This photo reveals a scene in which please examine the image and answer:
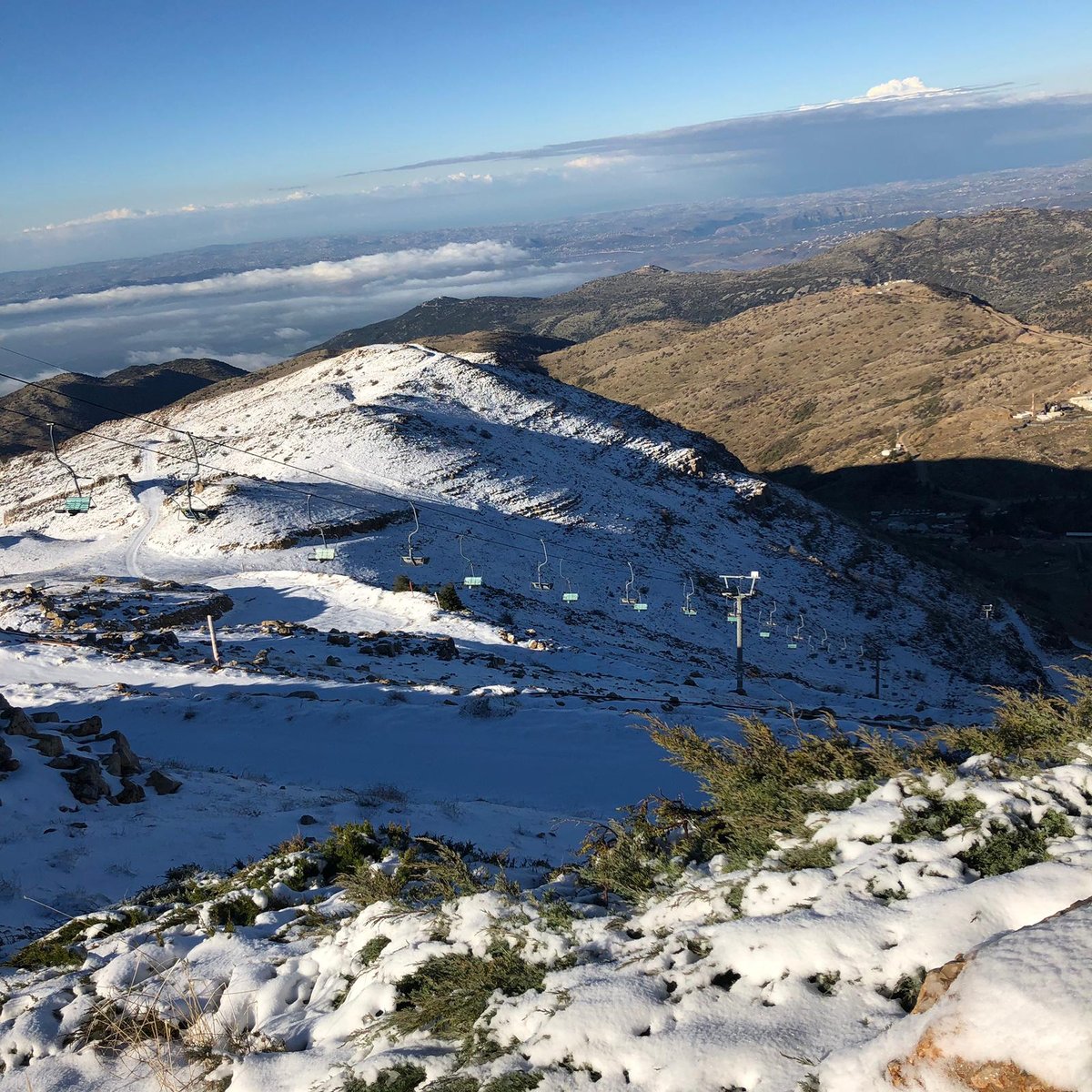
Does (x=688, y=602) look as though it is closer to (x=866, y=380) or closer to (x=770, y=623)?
(x=770, y=623)

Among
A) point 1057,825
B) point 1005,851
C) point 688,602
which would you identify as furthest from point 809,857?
point 688,602

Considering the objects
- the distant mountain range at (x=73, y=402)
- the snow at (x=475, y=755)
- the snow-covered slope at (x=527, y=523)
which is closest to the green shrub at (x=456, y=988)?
the snow at (x=475, y=755)

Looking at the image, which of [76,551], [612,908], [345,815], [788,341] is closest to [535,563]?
[76,551]

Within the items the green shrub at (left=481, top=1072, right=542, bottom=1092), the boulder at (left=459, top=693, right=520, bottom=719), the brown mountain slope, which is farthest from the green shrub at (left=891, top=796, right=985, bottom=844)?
the brown mountain slope

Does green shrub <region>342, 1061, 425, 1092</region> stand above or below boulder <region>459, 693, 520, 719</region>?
above

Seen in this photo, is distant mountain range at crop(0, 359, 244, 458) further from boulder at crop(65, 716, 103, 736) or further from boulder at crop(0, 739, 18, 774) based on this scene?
boulder at crop(0, 739, 18, 774)

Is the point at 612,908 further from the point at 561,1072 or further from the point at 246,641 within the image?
the point at 246,641
